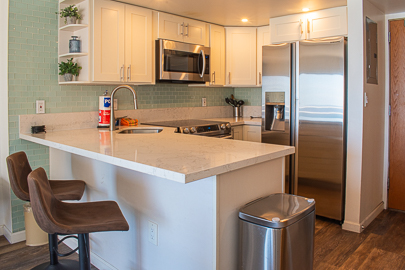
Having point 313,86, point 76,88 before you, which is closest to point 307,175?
point 313,86

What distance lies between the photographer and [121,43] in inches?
127

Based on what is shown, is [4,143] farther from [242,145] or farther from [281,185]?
[281,185]

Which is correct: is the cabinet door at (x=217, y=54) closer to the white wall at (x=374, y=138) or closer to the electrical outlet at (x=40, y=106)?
the white wall at (x=374, y=138)

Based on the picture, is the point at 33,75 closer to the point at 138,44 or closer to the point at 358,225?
the point at 138,44

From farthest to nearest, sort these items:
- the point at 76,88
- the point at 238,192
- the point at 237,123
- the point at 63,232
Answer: the point at 237,123 → the point at 76,88 → the point at 238,192 → the point at 63,232

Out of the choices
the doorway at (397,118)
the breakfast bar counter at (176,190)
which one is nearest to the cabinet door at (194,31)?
the breakfast bar counter at (176,190)

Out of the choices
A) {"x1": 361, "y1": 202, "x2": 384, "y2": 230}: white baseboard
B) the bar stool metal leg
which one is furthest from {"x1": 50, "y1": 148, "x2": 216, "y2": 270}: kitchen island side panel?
{"x1": 361, "y1": 202, "x2": 384, "y2": 230}: white baseboard

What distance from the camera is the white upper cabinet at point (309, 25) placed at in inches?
137

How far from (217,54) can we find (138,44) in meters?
1.22

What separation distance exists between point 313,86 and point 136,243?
90.2 inches

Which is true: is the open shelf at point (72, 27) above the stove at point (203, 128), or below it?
above

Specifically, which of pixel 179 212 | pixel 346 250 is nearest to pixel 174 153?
pixel 179 212

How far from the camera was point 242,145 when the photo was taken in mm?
2186

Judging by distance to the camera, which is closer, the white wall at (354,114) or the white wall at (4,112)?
the white wall at (4,112)
